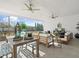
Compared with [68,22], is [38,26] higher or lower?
lower

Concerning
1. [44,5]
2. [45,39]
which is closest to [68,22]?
[44,5]

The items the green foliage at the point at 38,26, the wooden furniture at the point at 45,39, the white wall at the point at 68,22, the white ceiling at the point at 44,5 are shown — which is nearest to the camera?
the wooden furniture at the point at 45,39

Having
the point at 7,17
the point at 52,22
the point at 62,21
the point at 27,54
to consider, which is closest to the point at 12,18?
the point at 7,17

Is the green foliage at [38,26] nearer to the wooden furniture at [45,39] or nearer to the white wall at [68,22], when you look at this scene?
the white wall at [68,22]

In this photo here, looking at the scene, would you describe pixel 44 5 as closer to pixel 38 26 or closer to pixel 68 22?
pixel 68 22

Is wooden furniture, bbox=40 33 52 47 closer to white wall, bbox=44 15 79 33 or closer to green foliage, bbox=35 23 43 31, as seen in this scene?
white wall, bbox=44 15 79 33

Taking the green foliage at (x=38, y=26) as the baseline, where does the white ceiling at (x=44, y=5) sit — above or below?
above

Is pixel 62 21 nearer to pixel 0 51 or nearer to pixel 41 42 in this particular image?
pixel 41 42

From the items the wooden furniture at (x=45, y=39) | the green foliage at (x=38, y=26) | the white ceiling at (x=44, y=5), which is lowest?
the wooden furniture at (x=45, y=39)

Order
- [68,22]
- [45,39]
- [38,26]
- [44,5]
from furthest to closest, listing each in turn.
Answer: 1. [38,26]
2. [68,22]
3. [44,5]
4. [45,39]

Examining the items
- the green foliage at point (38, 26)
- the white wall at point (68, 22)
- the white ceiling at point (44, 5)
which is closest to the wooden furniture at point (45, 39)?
the white ceiling at point (44, 5)

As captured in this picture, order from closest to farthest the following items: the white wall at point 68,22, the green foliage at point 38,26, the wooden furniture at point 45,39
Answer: the wooden furniture at point 45,39
the white wall at point 68,22
the green foliage at point 38,26

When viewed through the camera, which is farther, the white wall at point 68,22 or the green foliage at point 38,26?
the green foliage at point 38,26

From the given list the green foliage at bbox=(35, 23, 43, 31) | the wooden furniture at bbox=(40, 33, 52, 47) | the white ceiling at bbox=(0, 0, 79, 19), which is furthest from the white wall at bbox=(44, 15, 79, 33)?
the wooden furniture at bbox=(40, 33, 52, 47)
